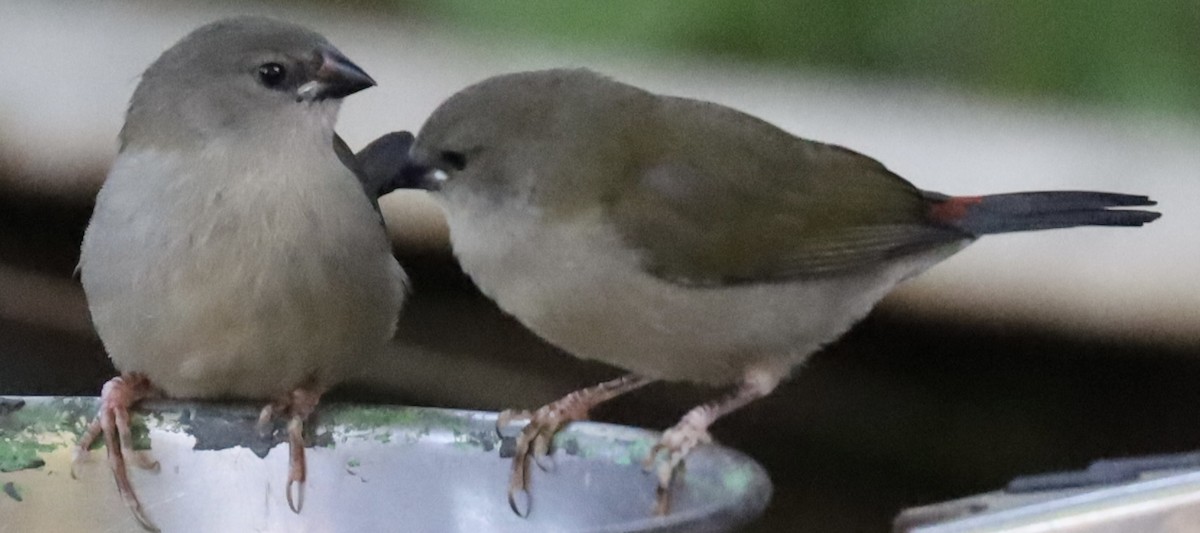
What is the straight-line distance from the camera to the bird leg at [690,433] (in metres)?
1.26

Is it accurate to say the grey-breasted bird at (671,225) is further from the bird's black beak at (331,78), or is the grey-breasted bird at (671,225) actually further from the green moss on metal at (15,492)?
the green moss on metal at (15,492)

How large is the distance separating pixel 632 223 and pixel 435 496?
0.35 meters

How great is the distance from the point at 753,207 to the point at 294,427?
0.55 metres

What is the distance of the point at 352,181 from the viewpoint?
1.57 metres

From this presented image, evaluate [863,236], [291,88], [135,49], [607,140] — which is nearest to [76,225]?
[135,49]

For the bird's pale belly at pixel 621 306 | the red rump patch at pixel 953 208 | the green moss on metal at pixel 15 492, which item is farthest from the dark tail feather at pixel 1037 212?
the green moss on metal at pixel 15 492

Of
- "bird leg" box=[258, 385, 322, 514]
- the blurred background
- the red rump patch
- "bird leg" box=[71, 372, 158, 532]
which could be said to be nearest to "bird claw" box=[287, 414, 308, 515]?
"bird leg" box=[258, 385, 322, 514]

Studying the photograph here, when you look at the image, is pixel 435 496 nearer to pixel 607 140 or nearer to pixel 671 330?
pixel 671 330

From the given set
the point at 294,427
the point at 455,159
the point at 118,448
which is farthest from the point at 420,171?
the point at 118,448

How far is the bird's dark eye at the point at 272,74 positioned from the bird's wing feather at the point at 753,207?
37cm

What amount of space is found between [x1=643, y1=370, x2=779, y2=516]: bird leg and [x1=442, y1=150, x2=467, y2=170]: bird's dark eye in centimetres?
34

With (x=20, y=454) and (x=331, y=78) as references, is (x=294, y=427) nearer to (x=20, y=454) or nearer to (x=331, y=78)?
(x=20, y=454)

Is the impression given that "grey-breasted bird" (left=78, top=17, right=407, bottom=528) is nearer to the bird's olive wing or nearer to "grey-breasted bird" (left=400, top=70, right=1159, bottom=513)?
"grey-breasted bird" (left=400, top=70, right=1159, bottom=513)

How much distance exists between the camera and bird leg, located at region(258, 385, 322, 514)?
137 centimetres
